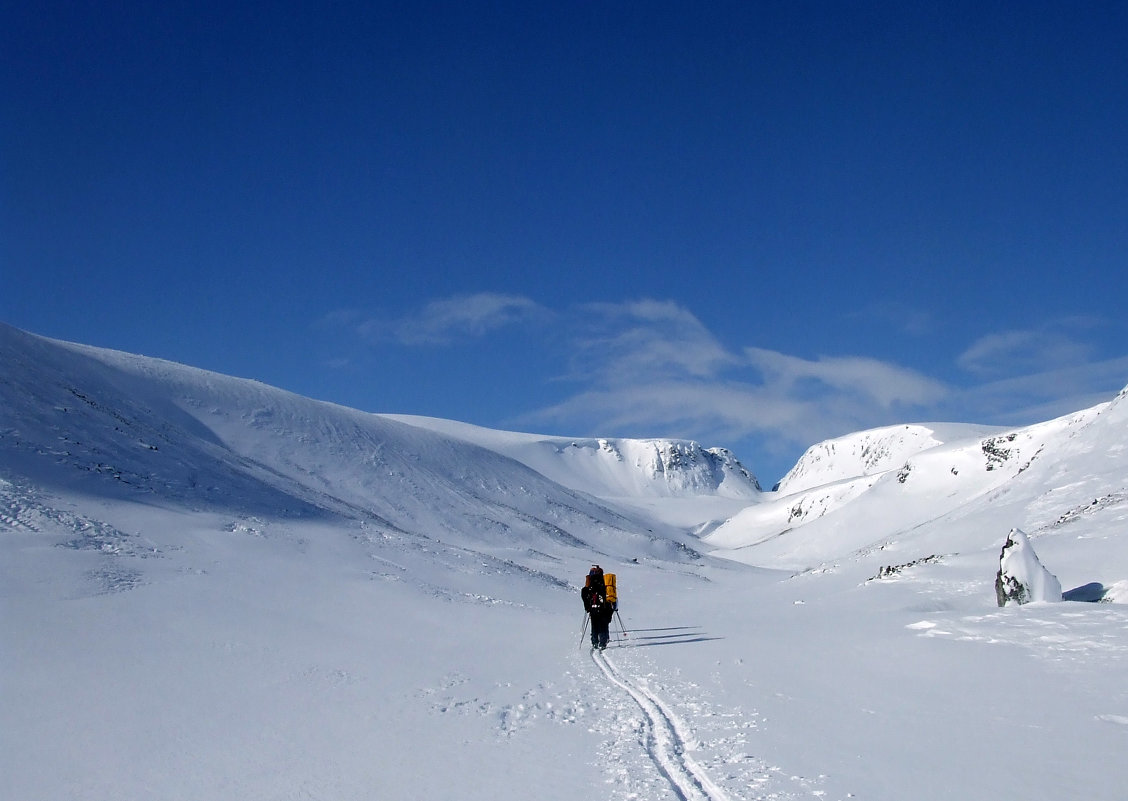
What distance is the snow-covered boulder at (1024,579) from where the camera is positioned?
17.7 meters

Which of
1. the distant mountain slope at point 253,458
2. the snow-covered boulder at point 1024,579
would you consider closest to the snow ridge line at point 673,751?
the snow-covered boulder at point 1024,579

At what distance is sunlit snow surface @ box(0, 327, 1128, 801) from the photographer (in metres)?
7.27

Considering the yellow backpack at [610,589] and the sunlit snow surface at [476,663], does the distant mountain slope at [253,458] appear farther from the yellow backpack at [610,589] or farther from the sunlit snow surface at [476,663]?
the yellow backpack at [610,589]

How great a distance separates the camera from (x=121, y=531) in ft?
80.6

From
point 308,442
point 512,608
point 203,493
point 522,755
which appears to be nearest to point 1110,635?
point 522,755

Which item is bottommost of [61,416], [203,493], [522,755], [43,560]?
[522,755]

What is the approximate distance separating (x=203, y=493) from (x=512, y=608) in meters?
20.9

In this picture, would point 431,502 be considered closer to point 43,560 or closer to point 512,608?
point 512,608

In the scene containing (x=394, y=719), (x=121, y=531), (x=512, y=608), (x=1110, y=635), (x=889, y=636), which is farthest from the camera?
(x=512, y=608)

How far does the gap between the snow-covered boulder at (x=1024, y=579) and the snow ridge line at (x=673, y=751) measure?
11.5 meters

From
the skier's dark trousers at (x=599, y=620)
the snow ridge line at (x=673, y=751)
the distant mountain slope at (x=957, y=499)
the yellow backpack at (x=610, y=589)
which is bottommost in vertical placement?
the snow ridge line at (x=673, y=751)

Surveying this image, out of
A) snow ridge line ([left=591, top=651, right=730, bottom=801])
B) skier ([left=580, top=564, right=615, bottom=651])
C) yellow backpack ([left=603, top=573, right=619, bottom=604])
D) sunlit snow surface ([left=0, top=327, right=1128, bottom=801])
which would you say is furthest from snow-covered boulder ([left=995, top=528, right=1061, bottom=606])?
snow ridge line ([left=591, top=651, right=730, bottom=801])

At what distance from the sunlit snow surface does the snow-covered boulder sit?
1.19 metres

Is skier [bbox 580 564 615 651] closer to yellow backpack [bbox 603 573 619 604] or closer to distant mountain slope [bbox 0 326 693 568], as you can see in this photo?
yellow backpack [bbox 603 573 619 604]
